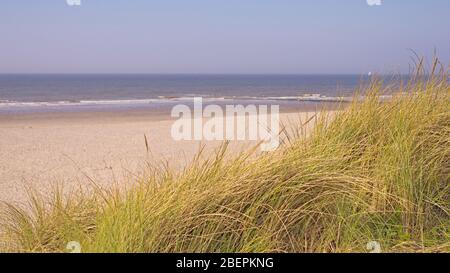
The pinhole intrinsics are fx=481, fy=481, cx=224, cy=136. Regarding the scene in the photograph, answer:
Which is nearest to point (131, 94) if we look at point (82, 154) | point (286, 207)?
point (82, 154)

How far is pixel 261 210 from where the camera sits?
8.84 feet

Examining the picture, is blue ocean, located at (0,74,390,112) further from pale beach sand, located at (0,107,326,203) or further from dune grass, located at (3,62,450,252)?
pale beach sand, located at (0,107,326,203)

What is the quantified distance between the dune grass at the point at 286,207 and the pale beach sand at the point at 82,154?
3.08ft

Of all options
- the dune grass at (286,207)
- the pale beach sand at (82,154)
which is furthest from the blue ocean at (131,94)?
the pale beach sand at (82,154)

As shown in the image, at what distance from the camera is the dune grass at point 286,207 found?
2.51 m

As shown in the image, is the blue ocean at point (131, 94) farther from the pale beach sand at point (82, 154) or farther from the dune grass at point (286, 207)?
the pale beach sand at point (82, 154)

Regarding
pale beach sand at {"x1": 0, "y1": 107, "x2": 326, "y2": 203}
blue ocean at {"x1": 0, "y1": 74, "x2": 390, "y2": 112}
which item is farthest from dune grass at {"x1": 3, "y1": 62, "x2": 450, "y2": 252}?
blue ocean at {"x1": 0, "y1": 74, "x2": 390, "y2": 112}

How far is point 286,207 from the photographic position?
8.82ft

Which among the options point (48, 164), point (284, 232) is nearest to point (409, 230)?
point (284, 232)

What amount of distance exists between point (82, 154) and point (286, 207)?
7162mm
